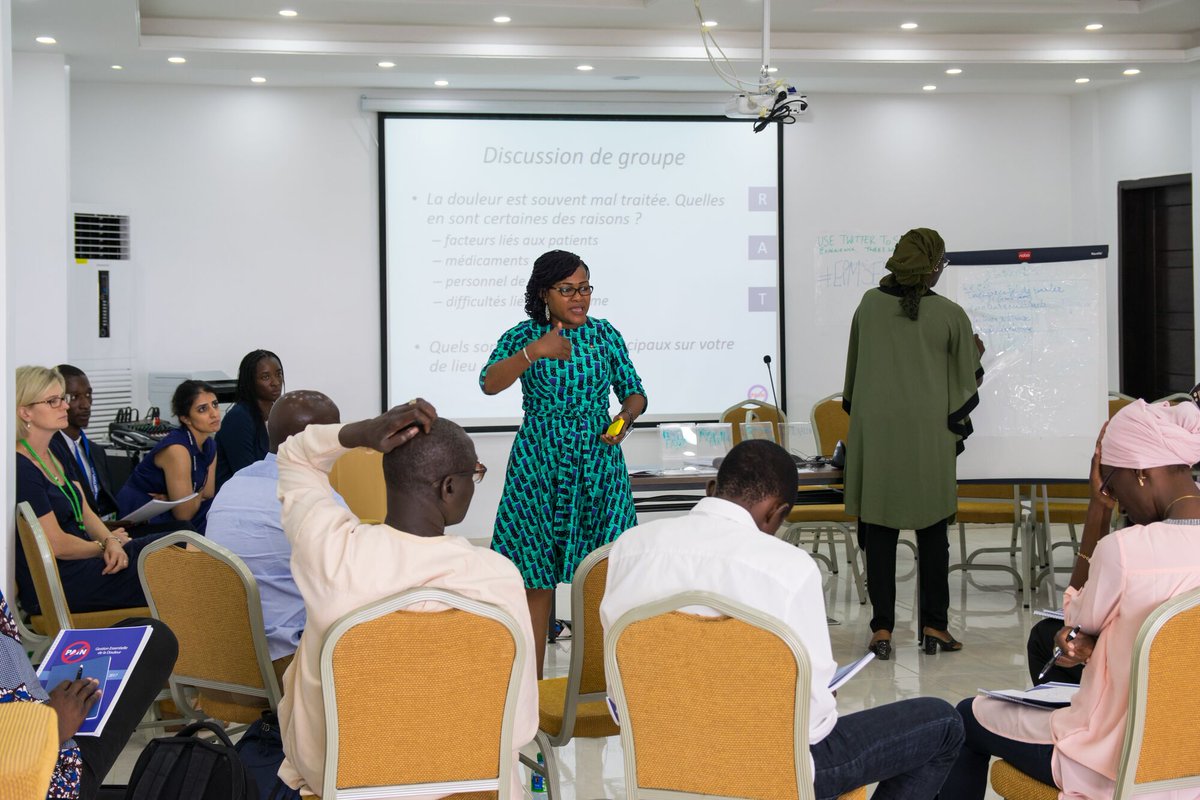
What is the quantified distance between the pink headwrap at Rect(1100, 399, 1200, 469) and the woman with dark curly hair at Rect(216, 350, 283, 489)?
3.52m

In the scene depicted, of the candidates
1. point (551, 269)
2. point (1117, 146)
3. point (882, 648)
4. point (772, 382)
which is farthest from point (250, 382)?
point (1117, 146)

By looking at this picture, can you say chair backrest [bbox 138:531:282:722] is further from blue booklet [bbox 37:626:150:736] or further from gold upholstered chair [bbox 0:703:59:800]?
gold upholstered chair [bbox 0:703:59:800]

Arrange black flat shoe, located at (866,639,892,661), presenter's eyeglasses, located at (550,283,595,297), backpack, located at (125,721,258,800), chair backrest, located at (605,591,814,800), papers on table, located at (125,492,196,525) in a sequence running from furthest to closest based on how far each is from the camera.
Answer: black flat shoe, located at (866,639,892,661), papers on table, located at (125,492,196,525), presenter's eyeglasses, located at (550,283,595,297), backpack, located at (125,721,258,800), chair backrest, located at (605,591,814,800)

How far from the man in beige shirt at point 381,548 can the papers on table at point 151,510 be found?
84.5 inches

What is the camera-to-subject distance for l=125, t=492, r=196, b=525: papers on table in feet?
14.1

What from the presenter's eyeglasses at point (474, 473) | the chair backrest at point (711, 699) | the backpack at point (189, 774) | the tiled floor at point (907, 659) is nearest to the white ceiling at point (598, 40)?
the tiled floor at point (907, 659)

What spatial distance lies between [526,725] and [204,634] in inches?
40.9

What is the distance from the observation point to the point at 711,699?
2.13 metres

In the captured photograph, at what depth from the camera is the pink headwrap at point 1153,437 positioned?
2443 mm

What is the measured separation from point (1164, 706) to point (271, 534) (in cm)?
214

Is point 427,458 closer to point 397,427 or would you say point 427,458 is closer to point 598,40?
point 397,427

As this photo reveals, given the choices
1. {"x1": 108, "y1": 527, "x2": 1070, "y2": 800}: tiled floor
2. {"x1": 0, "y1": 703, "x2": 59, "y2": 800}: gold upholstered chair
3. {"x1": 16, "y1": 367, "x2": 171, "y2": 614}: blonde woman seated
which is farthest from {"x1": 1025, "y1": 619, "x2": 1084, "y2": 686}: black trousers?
{"x1": 16, "y1": 367, "x2": 171, "y2": 614}: blonde woman seated

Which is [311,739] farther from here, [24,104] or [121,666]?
[24,104]

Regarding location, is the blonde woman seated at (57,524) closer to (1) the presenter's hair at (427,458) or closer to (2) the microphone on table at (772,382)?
(1) the presenter's hair at (427,458)
